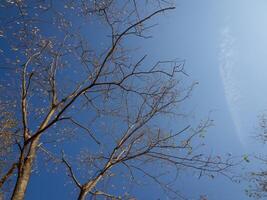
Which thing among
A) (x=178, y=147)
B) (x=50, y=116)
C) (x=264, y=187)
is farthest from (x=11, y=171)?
(x=264, y=187)

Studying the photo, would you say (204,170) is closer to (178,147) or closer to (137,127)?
(178,147)

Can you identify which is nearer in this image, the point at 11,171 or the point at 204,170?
the point at 11,171

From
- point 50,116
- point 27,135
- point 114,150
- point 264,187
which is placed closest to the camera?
point 27,135

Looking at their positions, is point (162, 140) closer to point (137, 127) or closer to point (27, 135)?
point (137, 127)

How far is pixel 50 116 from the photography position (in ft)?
26.6

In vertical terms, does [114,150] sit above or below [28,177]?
above

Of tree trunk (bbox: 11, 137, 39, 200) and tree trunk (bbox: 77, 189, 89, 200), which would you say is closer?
tree trunk (bbox: 11, 137, 39, 200)

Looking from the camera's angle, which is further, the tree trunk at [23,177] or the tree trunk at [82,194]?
the tree trunk at [82,194]

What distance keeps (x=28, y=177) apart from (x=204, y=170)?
3.89 meters

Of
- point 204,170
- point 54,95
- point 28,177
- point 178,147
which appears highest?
point 54,95

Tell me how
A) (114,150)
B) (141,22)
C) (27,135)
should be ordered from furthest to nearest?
(114,150) < (27,135) < (141,22)

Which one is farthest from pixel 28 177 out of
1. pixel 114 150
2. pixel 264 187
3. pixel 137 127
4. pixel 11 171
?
pixel 264 187

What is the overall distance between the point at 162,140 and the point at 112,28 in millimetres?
3106

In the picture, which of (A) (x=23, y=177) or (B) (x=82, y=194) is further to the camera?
(B) (x=82, y=194)
